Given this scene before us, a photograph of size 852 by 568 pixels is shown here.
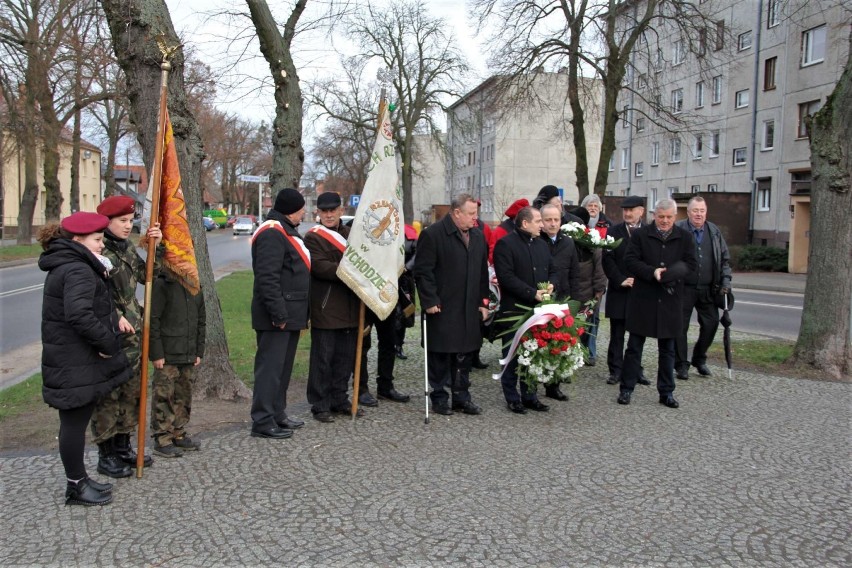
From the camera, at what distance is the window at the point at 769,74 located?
3403cm

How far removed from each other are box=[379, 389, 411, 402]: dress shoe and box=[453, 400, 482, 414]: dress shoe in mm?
596

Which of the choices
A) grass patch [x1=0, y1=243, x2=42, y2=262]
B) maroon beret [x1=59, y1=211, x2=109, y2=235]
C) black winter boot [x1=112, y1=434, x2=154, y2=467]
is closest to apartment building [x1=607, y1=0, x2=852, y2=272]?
black winter boot [x1=112, y1=434, x2=154, y2=467]

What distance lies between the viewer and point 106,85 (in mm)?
26766

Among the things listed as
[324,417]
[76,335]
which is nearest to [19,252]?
[324,417]

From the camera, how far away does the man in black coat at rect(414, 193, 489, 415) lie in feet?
21.6

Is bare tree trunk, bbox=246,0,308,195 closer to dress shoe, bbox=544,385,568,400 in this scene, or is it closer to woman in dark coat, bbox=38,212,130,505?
dress shoe, bbox=544,385,568,400

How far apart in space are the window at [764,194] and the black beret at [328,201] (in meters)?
32.4

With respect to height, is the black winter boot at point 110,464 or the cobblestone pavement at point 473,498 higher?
the black winter boot at point 110,464

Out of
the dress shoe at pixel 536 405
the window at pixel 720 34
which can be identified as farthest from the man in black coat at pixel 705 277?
the window at pixel 720 34

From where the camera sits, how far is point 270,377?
592 centimetres

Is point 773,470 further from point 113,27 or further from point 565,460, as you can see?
point 113,27

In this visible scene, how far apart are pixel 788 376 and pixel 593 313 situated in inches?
94.8

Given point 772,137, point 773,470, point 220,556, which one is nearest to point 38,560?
point 220,556

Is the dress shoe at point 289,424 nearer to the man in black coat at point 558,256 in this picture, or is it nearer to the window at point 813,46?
the man in black coat at point 558,256
